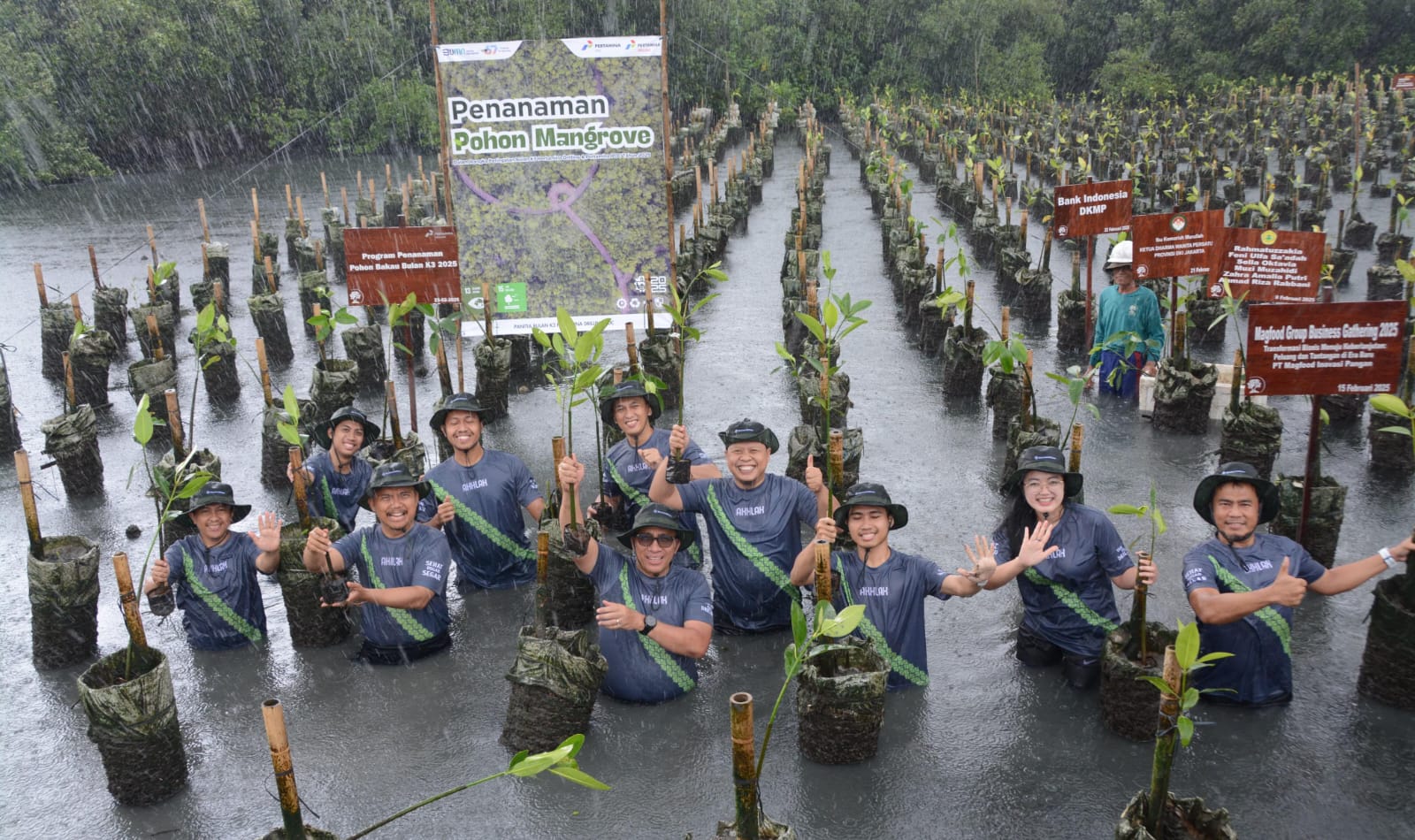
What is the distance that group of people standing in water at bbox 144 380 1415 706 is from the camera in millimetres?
5074

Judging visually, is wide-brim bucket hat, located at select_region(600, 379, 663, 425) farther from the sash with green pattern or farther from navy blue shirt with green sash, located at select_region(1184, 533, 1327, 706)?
navy blue shirt with green sash, located at select_region(1184, 533, 1327, 706)

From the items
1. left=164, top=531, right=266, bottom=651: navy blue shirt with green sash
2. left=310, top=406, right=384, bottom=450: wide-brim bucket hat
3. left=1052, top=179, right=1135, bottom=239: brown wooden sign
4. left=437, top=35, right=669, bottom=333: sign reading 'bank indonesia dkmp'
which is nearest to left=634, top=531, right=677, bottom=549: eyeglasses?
left=164, top=531, right=266, bottom=651: navy blue shirt with green sash

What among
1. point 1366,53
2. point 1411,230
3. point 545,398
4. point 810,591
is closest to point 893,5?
point 1366,53

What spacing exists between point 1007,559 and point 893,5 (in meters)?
43.8

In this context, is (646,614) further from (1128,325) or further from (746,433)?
(1128,325)

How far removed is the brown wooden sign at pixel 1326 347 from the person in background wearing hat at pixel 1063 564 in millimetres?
1400

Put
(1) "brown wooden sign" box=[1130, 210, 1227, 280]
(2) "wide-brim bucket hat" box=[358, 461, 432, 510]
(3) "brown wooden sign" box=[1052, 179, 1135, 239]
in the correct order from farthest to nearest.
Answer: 1. (3) "brown wooden sign" box=[1052, 179, 1135, 239]
2. (1) "brown wooden sign" box=[1130, 210, 1227, 280]
3. (2) "wide-brim bucket hat" box=[358, 461, 432, 510]

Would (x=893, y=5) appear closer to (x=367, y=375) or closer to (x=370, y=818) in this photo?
(x=367, y=375)

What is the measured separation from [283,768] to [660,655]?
218cm

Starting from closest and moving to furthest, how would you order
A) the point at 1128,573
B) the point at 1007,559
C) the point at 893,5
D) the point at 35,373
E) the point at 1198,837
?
the point at 1198,837
the point at 1128,573
the point at 1007,559
the point at 35,373
the point at 893,5

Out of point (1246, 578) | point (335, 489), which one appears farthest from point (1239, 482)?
point (335, 489)

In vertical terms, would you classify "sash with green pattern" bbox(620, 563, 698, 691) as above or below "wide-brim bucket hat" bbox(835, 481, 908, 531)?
below

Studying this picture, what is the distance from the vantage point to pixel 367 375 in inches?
460

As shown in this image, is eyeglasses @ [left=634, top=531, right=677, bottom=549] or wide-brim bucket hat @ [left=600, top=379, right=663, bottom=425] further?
wide-brim bucket hat @ [left=600, top=379, right=663, bottom=425]
